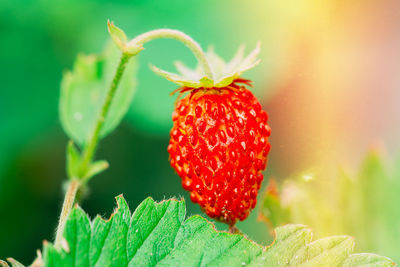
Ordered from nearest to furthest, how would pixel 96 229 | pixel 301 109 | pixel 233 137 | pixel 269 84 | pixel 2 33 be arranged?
pixel 96 229
pixel 233 137
pixel 301 109
pixel 2 33
pixel 269 84

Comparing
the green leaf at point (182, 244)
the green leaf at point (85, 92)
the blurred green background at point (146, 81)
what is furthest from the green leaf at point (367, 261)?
the blurred green background at point (146, 81)

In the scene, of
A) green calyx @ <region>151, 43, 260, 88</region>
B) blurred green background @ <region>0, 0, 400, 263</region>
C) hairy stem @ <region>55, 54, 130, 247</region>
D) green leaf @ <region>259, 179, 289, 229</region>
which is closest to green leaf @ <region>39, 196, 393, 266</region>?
hairy stem @ <region>55, 54, 130, 247</region>

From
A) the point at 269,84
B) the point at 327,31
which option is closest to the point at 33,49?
the point at 269,84

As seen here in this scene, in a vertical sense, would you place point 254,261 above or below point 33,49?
below

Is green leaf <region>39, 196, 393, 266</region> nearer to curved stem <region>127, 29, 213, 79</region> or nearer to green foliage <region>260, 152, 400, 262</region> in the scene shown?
curved stem <region>127, 29, 213, 79</region>

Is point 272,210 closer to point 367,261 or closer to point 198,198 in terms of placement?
point 198,198

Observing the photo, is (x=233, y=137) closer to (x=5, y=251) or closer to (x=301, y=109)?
(x=301, y=109)

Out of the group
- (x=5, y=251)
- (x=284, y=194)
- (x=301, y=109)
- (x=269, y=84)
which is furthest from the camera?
(x=269, y=84)

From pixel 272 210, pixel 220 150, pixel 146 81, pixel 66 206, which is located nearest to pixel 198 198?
pixel 220 150
